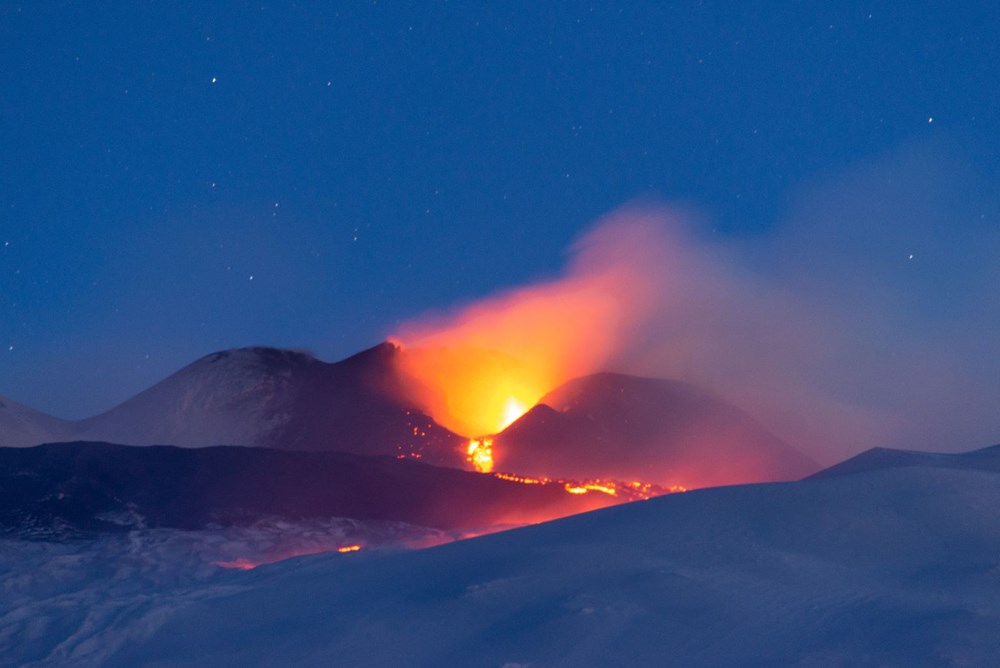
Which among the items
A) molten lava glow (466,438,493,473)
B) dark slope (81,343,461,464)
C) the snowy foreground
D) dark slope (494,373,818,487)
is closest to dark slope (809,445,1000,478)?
the snowy foreground

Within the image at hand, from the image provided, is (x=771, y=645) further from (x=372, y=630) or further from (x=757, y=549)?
(x=372, y=630)

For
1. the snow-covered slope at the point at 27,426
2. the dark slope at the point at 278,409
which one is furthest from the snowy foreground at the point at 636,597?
the snow-covered slope at the point at 27,426

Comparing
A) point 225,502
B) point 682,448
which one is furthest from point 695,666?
point 682,448

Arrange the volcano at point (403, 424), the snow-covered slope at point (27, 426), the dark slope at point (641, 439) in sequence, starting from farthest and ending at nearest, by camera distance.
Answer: the snow-covered slope at point (27, 426)
the volcano at point (403, 424)
the dark slope at point (641, 439)

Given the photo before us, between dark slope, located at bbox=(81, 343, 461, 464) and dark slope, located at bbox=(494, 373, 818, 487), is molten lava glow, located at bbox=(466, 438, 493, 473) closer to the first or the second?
dark slope, located at bbox=(494, 373, 818, 487)

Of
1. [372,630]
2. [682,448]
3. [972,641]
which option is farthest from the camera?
[682,448]

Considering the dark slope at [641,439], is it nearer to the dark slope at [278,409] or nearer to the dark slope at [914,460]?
the dark slope at [278,409]

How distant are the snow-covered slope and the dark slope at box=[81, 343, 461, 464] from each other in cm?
129

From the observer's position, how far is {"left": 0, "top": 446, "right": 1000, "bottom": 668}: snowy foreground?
5875mm

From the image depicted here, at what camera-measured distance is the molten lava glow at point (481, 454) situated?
1358 inches

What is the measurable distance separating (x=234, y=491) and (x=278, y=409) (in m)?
25.2

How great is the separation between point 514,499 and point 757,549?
1324 centimetres

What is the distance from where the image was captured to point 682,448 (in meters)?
38.3

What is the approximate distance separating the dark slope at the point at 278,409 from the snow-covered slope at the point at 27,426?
1289 mm
